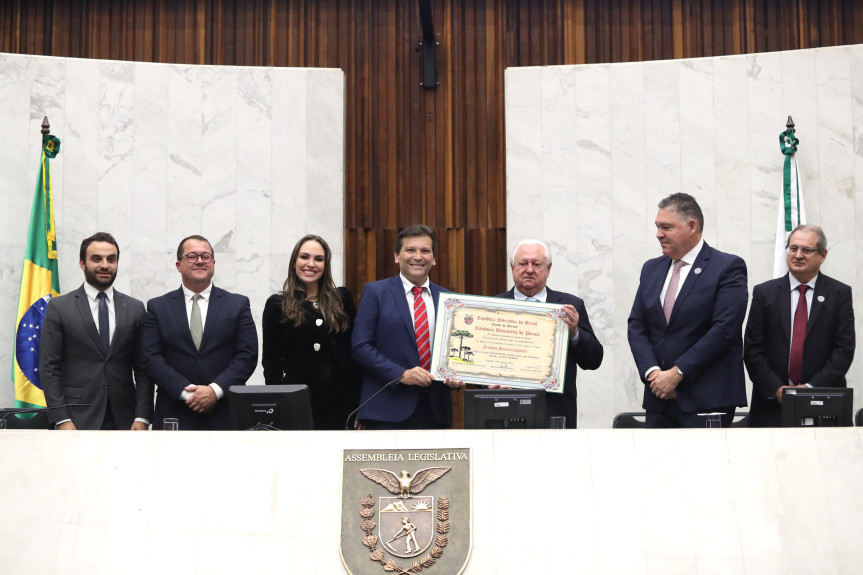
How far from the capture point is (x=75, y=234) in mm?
6172

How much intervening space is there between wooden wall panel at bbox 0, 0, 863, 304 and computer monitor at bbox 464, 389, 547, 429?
3.11 metres

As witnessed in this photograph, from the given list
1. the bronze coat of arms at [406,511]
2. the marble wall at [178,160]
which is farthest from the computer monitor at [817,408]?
the marble wall at [178,160]

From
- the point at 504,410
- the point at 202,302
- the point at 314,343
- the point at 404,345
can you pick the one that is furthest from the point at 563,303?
the point at 202,302

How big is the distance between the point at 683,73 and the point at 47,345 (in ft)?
13.4

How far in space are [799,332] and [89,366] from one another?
294 cm

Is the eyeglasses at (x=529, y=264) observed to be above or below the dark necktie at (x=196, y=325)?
above

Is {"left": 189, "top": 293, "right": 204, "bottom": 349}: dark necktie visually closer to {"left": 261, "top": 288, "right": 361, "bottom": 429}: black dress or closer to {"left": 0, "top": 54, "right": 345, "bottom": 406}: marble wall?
{"left": 261, "top": 288, "right": 361, "bottom": 429}: black dress

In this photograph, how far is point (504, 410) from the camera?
340 cm

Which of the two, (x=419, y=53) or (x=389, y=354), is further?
(x=419, y=53)

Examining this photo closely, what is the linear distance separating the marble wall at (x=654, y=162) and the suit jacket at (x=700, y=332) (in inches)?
82.6

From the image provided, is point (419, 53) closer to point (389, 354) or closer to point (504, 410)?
point (389, 354)

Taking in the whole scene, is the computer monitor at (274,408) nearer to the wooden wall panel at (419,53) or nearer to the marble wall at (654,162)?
the marble wall at (654,162)


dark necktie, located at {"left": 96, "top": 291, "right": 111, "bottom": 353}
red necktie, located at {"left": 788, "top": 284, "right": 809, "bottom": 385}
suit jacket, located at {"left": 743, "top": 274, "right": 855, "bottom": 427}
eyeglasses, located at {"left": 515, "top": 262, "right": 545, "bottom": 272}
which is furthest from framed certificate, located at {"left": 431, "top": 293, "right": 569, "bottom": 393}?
dark necktie, located at {"left": 96, "top": 291, "right": 111, "bottom": 353}

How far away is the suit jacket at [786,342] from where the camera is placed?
405 cm
